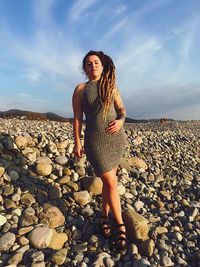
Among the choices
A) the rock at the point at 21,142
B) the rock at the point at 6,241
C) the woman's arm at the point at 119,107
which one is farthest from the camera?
the rock at the point at 21,142

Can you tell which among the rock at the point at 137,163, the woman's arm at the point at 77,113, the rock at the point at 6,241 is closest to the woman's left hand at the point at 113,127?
the woman's arm at the point at 77,113

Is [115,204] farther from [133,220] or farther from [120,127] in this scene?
[120,127]

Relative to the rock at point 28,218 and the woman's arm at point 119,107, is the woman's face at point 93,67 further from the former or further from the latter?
the rock at point 28,218

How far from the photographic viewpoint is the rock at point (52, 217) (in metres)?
5.82

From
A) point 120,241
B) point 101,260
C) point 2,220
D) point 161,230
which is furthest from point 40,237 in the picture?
point 161,230

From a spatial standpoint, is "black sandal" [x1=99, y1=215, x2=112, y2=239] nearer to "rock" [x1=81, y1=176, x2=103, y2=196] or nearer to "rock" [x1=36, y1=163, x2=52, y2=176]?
"rock" [x1=81, y1=176, x2=103, y2=196]

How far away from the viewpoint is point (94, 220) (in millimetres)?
6109

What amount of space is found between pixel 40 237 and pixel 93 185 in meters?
1.73

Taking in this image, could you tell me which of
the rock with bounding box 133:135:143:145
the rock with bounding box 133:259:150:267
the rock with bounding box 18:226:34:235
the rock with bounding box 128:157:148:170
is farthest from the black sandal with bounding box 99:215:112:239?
the rock with bounding box 133:135:143:145

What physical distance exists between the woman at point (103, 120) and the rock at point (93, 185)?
4.08 feet

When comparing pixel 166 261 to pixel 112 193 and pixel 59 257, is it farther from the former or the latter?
pixel 59 257

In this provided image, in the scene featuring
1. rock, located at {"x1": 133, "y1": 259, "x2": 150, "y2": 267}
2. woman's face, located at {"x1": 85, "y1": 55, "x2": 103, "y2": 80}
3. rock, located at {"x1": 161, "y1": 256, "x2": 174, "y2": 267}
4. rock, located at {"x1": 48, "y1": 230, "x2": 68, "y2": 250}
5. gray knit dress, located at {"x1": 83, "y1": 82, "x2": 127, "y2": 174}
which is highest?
woman's face, located at {"x1": 85, "y1": 55, "x2": 103, "y2": 80}

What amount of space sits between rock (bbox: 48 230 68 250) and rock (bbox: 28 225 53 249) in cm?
6

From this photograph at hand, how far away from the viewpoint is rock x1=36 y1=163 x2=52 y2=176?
7004 millimetres
